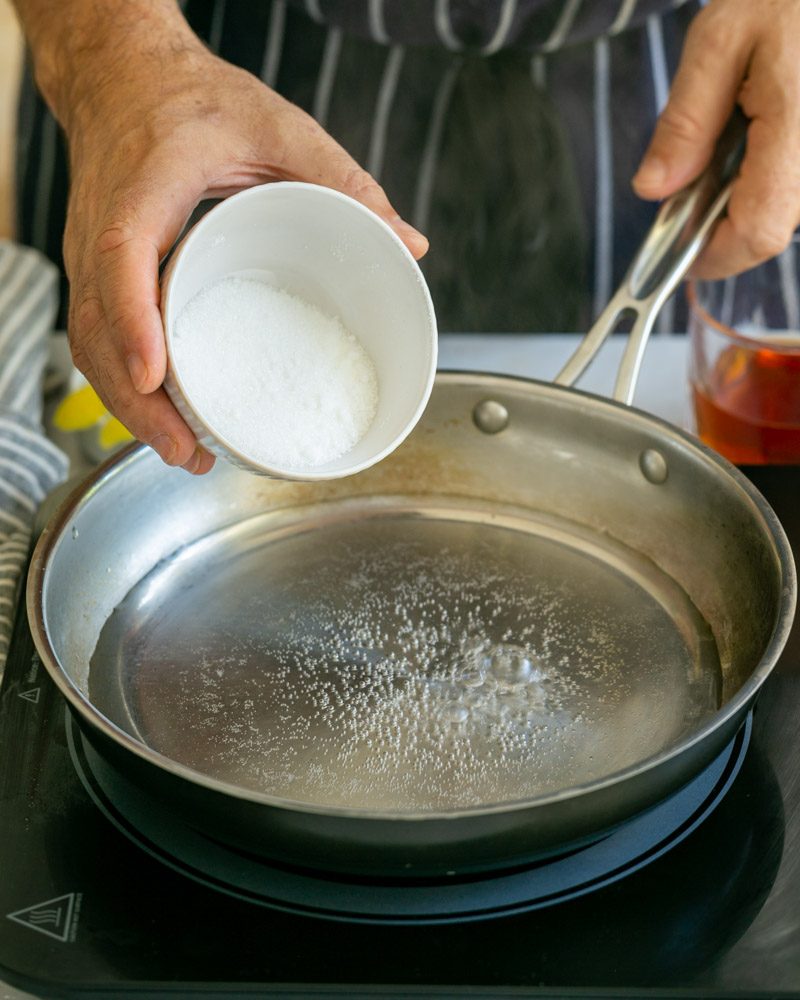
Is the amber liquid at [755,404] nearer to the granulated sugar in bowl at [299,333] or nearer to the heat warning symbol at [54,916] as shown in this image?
the granulated sugar in bowl at [299,333]

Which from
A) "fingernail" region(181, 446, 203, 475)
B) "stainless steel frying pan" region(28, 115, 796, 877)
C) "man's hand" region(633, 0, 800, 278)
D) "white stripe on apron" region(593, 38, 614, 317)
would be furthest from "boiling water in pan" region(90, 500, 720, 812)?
"white stripe on apron" region(593, 38, 614, 317)

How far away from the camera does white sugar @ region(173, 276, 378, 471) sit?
0.60 metres

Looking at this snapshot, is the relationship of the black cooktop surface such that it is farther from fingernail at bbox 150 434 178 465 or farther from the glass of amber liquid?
the glass of amber liquid

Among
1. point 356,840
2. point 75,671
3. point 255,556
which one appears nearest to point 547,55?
point 255,556

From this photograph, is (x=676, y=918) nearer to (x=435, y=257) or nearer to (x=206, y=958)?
(x=206, y=958)

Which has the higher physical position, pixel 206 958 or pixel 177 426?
pixel 177 426

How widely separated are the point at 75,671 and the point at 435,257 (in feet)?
2.05

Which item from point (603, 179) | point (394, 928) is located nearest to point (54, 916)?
point (394, 928)

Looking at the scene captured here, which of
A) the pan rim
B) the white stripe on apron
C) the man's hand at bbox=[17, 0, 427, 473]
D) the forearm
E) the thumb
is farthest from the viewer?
the white stripe on apron

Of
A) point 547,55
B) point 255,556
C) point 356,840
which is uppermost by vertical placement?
point 547,55

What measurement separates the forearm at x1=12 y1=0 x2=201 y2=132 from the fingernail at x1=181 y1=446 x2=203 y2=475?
25 centimetres

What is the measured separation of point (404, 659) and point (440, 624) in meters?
0.04

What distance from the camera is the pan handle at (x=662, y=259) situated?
770 millimetres

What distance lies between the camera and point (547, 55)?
107 cm
